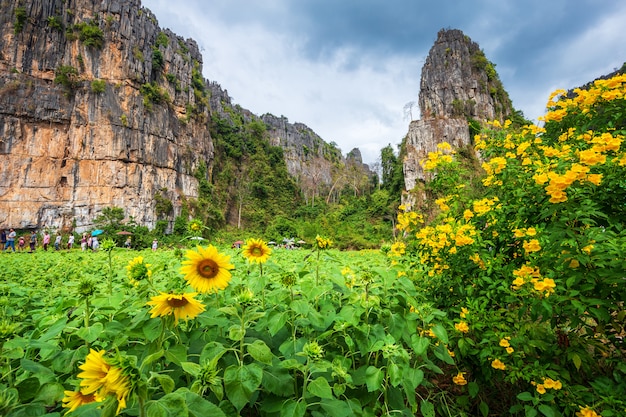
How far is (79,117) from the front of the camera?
19906 mm

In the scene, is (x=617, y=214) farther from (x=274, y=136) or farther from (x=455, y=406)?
(x=274, y=136)

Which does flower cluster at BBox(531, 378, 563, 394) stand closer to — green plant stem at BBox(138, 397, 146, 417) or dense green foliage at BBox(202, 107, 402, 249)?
green plant stem at BBox(138, 397, 146, 417)

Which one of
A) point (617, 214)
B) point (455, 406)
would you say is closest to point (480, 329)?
point (455, 406)

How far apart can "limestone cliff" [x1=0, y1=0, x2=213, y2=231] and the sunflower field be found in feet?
72.1

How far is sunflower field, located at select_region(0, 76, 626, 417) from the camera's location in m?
0.74

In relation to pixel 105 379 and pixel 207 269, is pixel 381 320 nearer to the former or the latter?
pixel 207 269

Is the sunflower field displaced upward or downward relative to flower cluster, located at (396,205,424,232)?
downward

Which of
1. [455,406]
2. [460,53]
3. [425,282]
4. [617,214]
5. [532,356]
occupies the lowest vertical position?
[455,406]

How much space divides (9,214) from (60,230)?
9.19ft

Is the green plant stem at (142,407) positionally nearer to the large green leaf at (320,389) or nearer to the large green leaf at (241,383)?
the large green leaf at (241,383)

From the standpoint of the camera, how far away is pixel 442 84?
27.3 metres

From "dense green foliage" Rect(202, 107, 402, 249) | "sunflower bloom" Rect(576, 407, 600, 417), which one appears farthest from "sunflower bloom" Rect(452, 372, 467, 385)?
"dense green foliage" Rect(202, 107, 402, 249)

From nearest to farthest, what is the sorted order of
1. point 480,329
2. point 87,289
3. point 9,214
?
point 87,289 < point 480,329 < point 9,214

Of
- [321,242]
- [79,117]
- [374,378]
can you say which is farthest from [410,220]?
[79,117]
